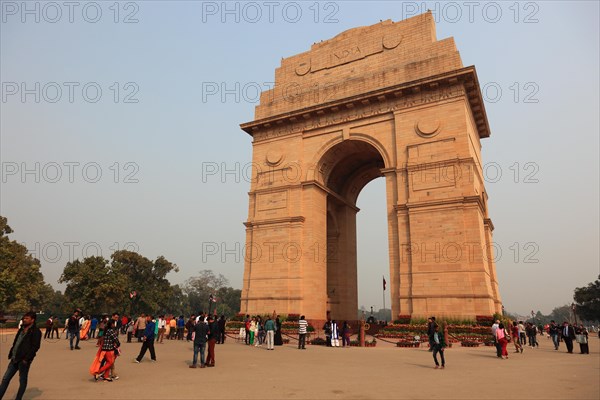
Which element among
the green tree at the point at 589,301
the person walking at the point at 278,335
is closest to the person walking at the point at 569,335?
the person walking at the point at 278,335

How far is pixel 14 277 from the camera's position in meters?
36.2

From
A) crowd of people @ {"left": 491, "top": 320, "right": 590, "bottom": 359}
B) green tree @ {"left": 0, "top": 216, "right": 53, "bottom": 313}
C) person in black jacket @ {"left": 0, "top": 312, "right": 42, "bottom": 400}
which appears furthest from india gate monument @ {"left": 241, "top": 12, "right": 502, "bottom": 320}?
green tree @ {"left": 0, "top": 216, "right": 53, "bottom": 313}

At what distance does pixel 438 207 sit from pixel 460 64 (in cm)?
890

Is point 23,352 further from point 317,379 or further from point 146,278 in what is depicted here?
point 146,278

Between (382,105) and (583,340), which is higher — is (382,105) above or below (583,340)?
above

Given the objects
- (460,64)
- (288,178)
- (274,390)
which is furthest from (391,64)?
(274,390)

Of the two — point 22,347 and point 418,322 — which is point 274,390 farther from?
point 418,322

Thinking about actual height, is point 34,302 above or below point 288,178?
below

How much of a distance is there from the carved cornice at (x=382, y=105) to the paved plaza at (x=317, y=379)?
53.1 feet

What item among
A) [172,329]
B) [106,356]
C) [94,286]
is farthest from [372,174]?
[94,286]

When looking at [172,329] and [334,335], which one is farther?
[172,329]

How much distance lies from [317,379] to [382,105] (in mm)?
20501

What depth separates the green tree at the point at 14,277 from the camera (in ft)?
117

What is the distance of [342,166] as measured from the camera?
30.9 meters
